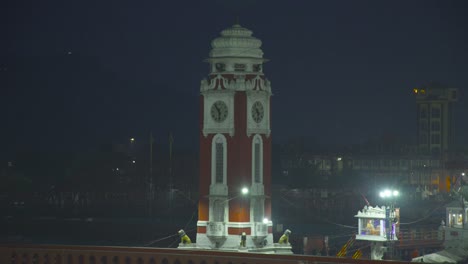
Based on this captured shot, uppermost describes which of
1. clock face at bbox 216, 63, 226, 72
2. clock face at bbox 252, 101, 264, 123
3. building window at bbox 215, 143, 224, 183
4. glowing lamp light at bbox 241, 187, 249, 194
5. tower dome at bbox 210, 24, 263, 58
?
tower dome at bbox 210, 24, 263, 58

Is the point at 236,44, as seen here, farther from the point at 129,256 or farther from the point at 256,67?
the point at 129,256

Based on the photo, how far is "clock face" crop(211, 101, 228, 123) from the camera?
5431 centimetres

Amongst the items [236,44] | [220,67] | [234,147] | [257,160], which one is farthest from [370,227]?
[236,44]

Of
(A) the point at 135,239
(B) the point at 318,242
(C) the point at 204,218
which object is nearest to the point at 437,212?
(A) the point at 135,239

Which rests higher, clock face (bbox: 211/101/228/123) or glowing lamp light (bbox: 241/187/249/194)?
clock face (bbox: 211/101/228/123)

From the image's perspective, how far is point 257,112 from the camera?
54.7m

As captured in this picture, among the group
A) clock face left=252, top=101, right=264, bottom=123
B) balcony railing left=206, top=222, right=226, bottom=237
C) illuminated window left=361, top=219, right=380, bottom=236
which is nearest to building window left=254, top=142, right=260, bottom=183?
clock face left=252, top=101, right=264, bottom=123

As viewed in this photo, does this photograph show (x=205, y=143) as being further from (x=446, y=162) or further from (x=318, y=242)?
(x=446, y=162)

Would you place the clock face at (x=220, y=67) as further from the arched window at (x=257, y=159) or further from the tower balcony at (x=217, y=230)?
the tower balcony at (x=217, y=230)

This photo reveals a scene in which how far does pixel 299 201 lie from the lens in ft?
559

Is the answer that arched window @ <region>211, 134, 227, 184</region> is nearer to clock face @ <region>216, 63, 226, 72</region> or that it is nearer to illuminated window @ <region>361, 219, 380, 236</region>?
clock face @ <region>216, 63, 226, 72</region>

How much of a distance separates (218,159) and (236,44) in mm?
4904

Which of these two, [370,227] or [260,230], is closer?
[260,230]

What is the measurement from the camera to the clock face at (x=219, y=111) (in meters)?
54.3
